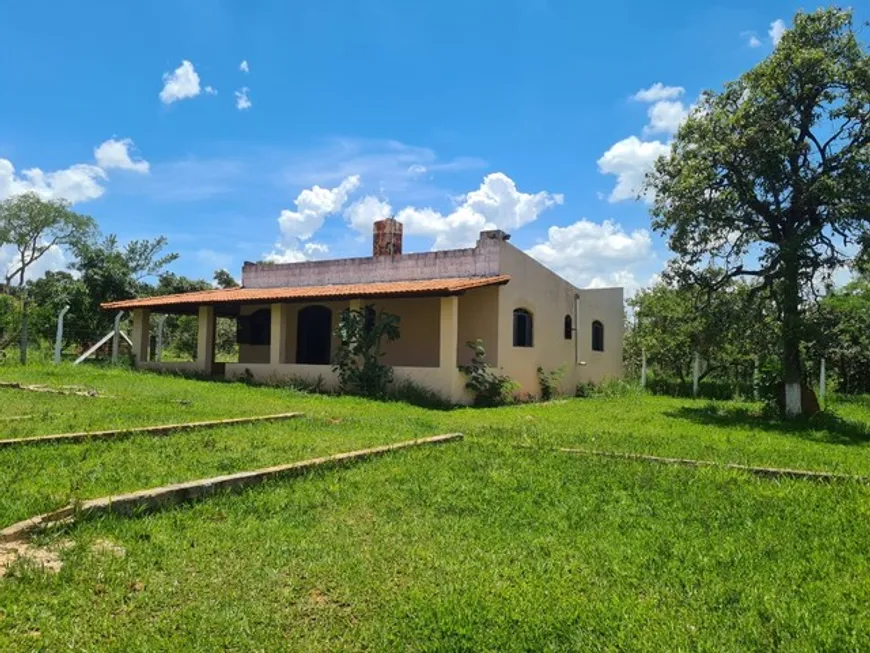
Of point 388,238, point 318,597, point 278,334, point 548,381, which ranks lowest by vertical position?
point 318,597

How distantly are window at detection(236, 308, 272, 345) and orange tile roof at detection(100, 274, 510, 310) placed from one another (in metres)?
0.88

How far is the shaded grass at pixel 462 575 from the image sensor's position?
2859 mm

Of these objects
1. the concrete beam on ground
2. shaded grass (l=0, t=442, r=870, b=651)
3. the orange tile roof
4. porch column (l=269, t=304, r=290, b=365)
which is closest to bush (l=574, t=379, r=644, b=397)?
the orange tile roof

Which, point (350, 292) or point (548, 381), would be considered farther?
point (548, 381)

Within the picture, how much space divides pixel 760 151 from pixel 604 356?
1064cm

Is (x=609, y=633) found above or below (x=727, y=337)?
below

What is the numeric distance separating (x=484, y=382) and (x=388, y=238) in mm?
6478

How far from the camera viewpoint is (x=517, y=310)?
54.3 feet

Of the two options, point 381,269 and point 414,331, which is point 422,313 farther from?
point 381,269

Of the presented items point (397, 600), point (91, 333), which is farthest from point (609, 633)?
point (91, 333)

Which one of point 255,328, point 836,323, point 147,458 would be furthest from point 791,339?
point 255,328

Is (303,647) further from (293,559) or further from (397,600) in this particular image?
(293,559)

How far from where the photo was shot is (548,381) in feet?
57.2

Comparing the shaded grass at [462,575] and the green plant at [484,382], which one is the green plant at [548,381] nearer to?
the green plant at [484,382]
